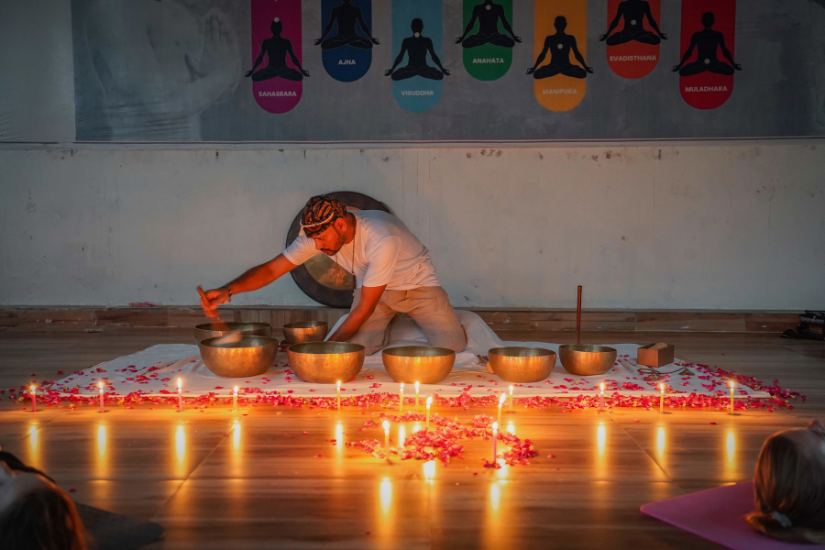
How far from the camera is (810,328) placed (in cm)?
459

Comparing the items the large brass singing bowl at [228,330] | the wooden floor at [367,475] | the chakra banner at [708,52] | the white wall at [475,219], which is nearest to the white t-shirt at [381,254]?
the large brass singing bowl at [228,330]

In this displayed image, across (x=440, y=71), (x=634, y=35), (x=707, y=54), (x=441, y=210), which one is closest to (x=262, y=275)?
(x=441, y=210)

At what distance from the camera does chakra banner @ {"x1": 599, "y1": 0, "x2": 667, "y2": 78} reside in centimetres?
492

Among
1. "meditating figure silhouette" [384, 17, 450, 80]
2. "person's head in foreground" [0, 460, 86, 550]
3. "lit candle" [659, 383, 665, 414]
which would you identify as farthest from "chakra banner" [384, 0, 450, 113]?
"person's head in foreground" [0, 460, 86, 550]

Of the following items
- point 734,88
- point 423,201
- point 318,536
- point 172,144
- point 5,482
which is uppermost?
point 734,88

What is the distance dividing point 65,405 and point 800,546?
2.64 m

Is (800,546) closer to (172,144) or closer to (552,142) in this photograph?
(552,142)

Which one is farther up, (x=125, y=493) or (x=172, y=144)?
(x=172, y=144)

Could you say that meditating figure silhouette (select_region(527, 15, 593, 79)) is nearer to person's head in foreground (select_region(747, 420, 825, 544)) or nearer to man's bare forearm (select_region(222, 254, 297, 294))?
man's bare forearm (select_region(222, 254, 297, 294))

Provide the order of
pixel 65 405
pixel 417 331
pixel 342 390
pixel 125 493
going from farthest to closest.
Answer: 1. pixel 417 331
2. pixel 342 390
3. pixel 65 405
4. pixel 125 493

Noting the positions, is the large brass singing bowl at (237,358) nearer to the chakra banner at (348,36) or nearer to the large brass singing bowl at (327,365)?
the large brass singing bowl at (327,365)

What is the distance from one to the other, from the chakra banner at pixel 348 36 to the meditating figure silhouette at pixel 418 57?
23cm

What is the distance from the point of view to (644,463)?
209 centimetres

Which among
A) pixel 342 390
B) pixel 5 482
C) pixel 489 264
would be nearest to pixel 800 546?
pixel 5 482
